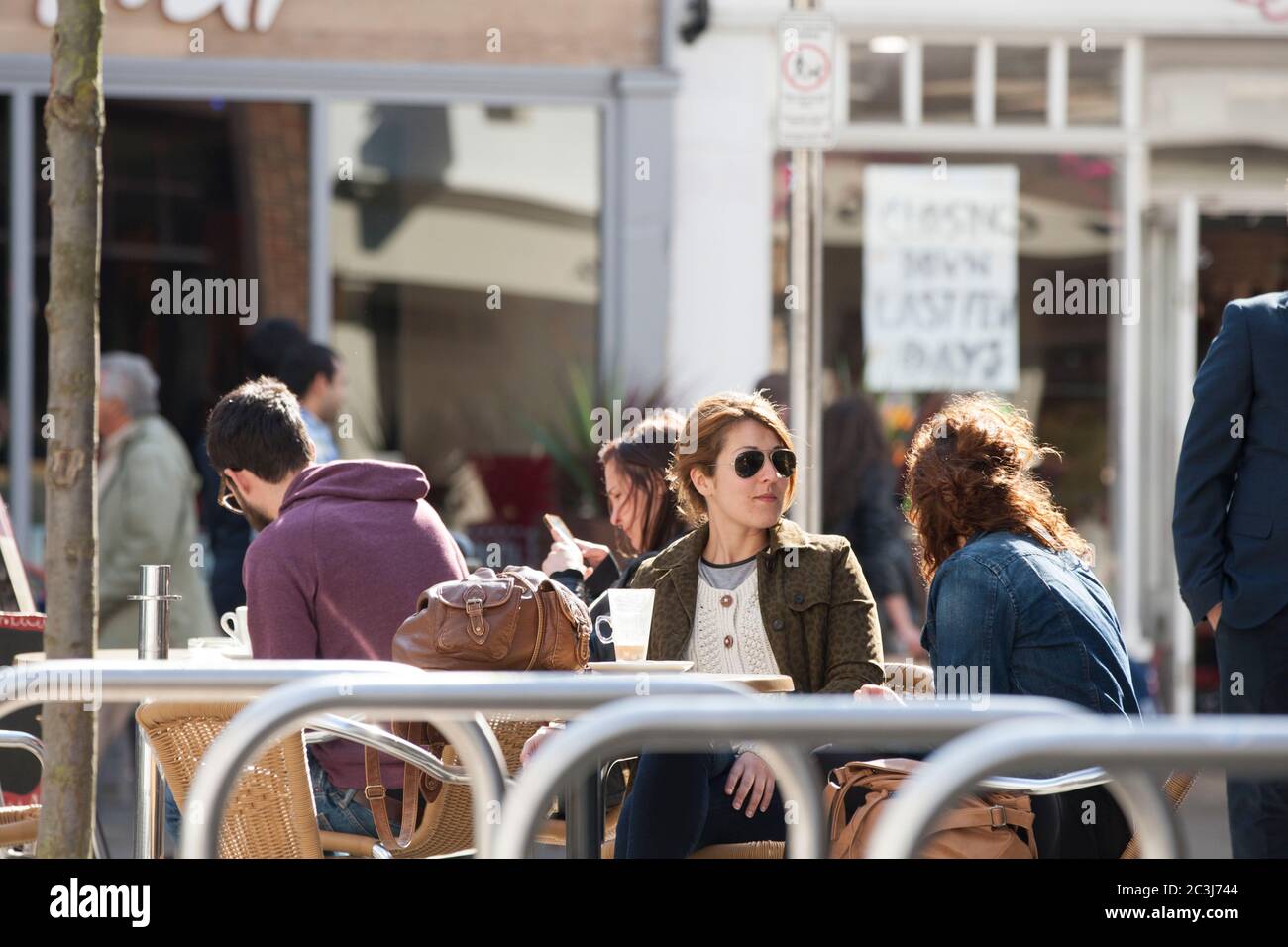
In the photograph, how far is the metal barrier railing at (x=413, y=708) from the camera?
2.09 metres

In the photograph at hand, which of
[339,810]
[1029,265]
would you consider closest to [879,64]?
[1029,265]

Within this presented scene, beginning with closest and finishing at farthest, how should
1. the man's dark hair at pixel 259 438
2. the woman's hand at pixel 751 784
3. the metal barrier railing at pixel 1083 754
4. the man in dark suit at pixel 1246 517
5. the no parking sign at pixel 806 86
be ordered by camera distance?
the metal barrier railing at pixel 1083 754 → the woman's hand at pixel 751 784 → the man in dark suit at pixel 1246 517 → the man's dark hair at pixel 259 438 → the no parking sign at pixel 806 86

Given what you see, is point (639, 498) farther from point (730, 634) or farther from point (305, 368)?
point (305, 368)

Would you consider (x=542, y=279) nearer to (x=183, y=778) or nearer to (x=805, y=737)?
(x=183, y=778)

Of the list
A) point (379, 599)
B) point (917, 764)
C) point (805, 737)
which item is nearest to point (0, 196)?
point (379, 599)

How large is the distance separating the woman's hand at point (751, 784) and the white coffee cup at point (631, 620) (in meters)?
0.32

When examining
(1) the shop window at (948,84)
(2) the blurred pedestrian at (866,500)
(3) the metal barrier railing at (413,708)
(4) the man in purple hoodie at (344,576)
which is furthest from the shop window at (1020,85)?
(3) the metal barrier railing at (413,708)

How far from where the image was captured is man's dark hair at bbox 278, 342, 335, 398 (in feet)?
20.6

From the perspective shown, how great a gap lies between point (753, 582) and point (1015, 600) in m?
0.78

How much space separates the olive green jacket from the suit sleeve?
0.83m

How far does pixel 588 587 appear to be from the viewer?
5215 mm

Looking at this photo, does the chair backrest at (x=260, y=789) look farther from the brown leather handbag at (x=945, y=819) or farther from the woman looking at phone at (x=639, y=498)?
the woman looking at phone at (x=639, y=498)

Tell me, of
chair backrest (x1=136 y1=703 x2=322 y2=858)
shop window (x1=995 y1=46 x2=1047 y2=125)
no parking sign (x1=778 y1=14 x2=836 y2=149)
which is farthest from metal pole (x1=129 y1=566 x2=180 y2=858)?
shop window (x1=995 y1=46 x2=1047 y2=125)

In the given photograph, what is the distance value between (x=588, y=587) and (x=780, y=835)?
56.2 inches
